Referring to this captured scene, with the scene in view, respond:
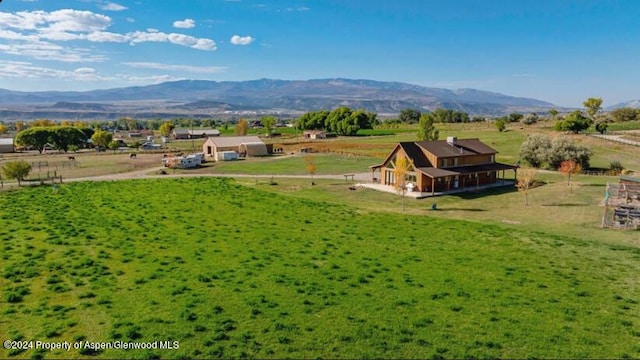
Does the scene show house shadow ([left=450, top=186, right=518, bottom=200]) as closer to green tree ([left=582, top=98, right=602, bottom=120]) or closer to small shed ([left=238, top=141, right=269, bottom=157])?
small shed ([left=238, top=141, right=269, bottom=157])

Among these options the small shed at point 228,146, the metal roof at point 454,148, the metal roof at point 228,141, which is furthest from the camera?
the metal roof at point 228,141

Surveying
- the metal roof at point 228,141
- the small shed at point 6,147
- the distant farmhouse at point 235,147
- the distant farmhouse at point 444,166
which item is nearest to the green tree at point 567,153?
the distant farmhouse at point 444,166

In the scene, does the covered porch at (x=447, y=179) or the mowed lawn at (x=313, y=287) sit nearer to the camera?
the mowed lawn at (x=313, y=287)

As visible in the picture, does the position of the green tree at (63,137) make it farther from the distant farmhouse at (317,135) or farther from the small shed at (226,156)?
the distant farmhouse at (317,135)

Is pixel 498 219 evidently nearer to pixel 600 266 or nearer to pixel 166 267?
pixel 600 266

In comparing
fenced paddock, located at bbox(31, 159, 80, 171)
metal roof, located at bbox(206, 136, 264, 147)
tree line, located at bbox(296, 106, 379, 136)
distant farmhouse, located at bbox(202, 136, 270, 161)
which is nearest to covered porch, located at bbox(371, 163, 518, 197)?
distant farmhouse, located at bbox(202, 136, 270, 161)
